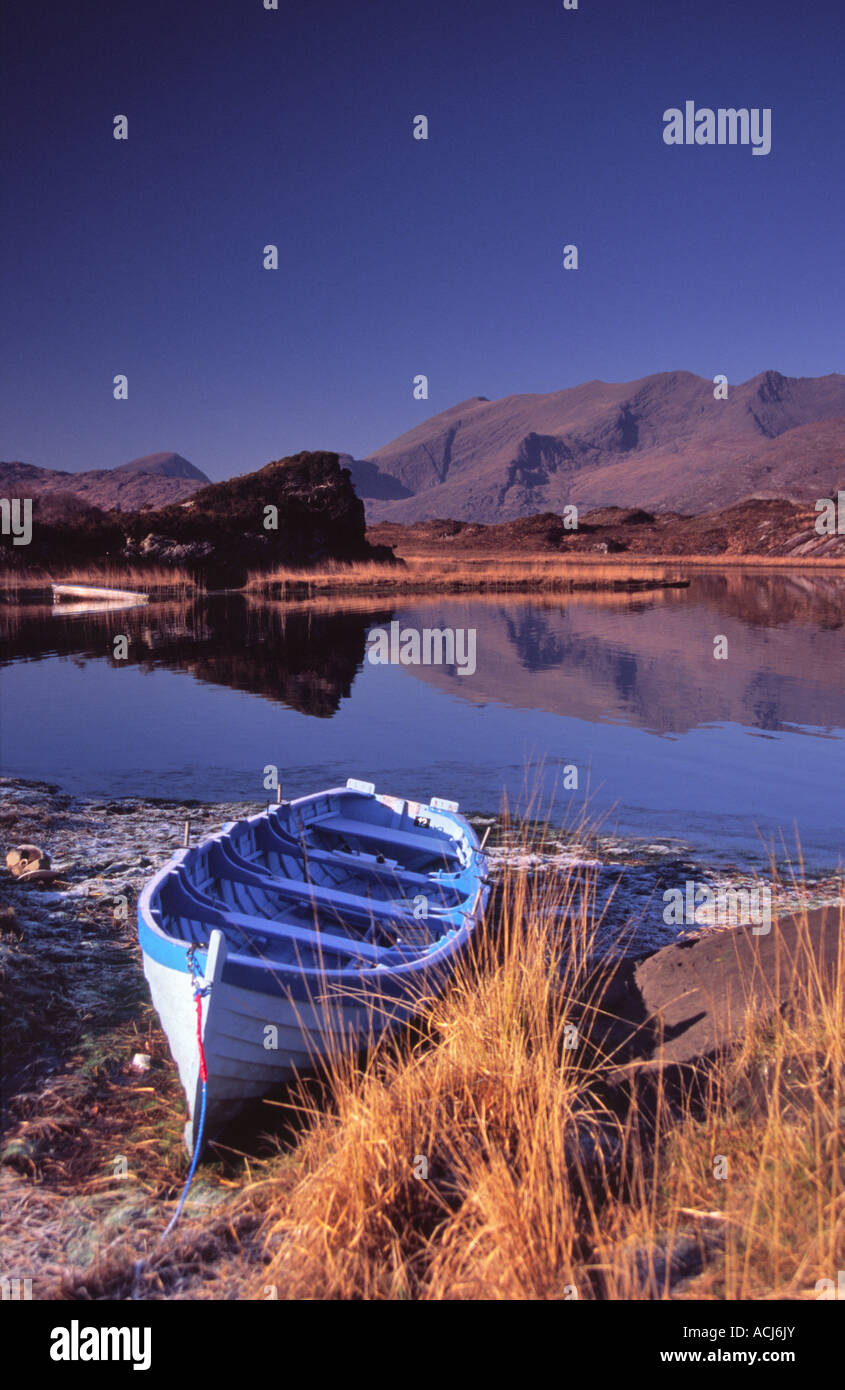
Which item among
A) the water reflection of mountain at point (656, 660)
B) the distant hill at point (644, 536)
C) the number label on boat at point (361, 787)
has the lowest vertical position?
the number label on boat at point (361, 787)

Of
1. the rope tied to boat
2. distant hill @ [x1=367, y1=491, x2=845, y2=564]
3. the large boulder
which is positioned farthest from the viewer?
distant hill @ [x1=367, y1=491, x2=845, y2=564]

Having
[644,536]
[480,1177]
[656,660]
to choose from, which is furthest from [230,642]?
[644,536]

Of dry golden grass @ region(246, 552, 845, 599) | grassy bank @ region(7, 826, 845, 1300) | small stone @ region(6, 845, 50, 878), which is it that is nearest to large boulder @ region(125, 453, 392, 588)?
dry golden grass @ region(246, 552, 845, 599)

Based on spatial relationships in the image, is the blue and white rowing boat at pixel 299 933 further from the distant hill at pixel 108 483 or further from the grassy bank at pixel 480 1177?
the distant hill at pixel 108 483

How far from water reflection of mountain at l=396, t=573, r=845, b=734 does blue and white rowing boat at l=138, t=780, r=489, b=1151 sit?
29.9 ft

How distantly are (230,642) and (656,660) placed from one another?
12.7m

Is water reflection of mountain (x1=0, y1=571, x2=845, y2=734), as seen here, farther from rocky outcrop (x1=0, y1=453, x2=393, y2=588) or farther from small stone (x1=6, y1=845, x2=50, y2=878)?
small stone (x1=6, y1=845, x2=50, y2=878)

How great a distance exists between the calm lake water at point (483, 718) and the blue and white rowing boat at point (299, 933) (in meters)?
3.09

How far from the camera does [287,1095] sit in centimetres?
510

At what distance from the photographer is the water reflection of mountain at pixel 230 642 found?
21.5 metres

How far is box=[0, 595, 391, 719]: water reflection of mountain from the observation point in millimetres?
21531

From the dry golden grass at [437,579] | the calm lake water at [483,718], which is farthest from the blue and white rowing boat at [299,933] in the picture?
the dry golden grass at [437,579]

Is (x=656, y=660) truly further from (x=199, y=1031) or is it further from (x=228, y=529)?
(x=228, y=529)

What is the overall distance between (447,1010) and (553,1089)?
1.27 meters
